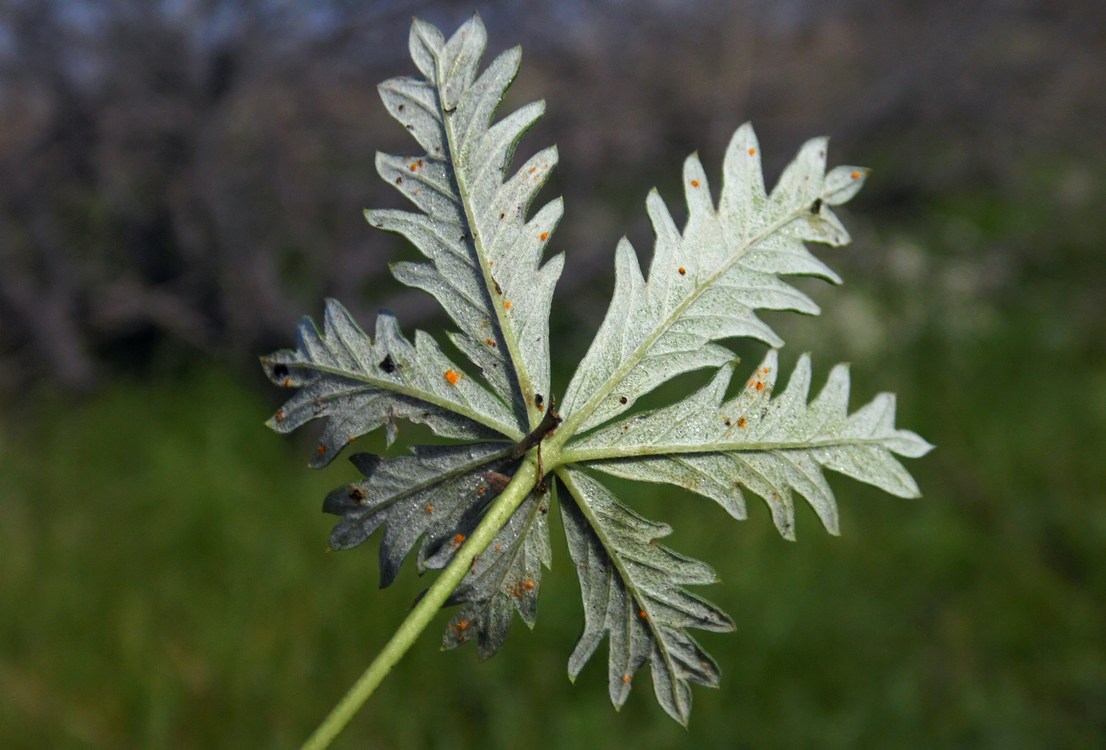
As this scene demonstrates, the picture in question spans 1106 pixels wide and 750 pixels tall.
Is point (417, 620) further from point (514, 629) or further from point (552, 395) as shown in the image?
point (514, 629)

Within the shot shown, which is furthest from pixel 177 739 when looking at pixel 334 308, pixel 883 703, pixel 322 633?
pixel 334 308

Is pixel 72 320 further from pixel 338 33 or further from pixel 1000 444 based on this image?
pixel 1000 444

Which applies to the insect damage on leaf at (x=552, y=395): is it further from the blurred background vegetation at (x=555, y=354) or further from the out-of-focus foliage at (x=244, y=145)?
the out-of-focus foliage at (x=244, y=145)

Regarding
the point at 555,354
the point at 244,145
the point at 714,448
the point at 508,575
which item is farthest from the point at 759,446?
the point at 244,145

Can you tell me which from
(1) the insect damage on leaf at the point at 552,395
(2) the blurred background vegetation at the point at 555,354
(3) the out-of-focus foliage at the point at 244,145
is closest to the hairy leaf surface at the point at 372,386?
(1) the insect damage on leaf at the point at 552,395

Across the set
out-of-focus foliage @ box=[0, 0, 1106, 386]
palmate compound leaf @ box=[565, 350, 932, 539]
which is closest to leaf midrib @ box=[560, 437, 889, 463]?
palmate compound leaf @ box=[565, 350, 932, 539]
